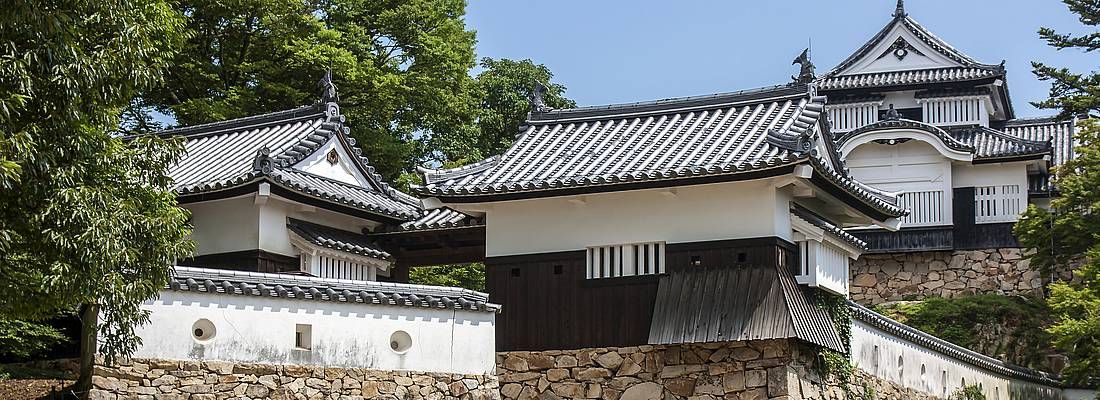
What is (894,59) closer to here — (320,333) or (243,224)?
(243,224)

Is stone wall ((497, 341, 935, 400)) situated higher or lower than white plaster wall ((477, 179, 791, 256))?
lower

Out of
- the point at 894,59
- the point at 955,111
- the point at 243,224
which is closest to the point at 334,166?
the point at 243,224

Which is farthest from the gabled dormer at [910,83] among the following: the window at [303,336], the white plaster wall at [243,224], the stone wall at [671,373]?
the window at [303,336]

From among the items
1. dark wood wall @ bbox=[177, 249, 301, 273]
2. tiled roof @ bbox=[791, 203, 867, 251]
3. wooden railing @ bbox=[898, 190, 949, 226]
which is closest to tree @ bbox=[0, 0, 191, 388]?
dark wood wall @ bbox=[177, 249, 301, 273]

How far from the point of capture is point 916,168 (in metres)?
37.6

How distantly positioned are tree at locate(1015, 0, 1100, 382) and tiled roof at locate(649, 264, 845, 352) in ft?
24.5

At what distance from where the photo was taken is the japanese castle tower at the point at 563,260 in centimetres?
2027

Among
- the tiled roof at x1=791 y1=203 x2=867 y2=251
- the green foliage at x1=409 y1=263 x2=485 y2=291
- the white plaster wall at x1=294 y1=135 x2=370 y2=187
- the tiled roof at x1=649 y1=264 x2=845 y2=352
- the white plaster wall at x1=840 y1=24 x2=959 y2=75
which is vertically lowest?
the tiled roof at x1=649 y1=264 x2=845 y2=352

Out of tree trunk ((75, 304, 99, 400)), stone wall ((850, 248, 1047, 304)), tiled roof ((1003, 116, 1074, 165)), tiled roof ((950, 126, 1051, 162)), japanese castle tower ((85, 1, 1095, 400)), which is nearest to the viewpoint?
tree trunk ((75, 304, 99, 400))

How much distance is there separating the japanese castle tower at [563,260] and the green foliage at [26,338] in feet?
7.13

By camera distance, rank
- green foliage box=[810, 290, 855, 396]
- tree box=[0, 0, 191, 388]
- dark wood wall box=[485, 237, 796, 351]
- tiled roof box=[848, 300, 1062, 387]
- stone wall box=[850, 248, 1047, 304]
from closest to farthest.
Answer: tree box=[0, 0, 191, 388]
dark wood wall box=[485, 237, 796, 351]
green foliage box=[810, 290, 855, 396]
tiled roof box=[848, 300, 1062, 387]
stone wall box=[850, 248, 1047, 304]

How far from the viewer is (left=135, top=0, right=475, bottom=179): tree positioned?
124 ft

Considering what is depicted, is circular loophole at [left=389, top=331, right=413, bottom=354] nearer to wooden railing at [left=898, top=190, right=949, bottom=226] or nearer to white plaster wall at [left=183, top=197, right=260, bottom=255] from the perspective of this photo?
white plaster wall at [left=183, top=197, right=260, bottom=255]

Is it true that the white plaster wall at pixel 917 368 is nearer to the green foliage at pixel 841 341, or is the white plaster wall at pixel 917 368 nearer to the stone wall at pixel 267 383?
the green foliage at pixel 841 341
